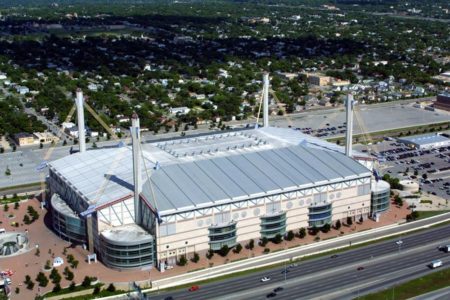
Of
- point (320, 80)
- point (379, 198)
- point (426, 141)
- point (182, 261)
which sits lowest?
point (182, 261)

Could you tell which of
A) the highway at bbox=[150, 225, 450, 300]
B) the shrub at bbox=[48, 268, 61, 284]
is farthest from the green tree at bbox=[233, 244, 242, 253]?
the shrub at bbox=[48, 268, 61, 284]

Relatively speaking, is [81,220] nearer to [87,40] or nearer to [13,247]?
[13,247]

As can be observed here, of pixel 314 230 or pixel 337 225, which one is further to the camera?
pixel 337 225

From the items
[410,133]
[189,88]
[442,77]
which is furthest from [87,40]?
[410,133]

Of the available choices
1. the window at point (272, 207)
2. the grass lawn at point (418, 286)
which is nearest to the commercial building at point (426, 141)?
the window at point (272, 207)

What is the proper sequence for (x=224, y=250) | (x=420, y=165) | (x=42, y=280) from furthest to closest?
(x=420, y=165)
(x=224, y=250)
(x=42, y=280)

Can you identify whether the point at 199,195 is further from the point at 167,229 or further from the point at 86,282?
the point at 86,282

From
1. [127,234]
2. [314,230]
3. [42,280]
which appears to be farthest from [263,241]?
[42,280]
